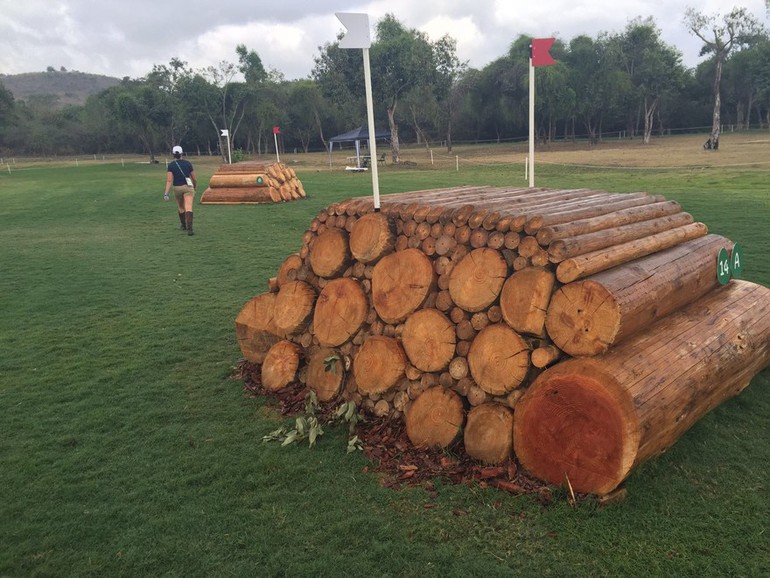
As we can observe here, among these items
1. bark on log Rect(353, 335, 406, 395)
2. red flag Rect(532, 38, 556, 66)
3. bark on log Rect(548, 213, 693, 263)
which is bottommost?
bark on log Rect(353, 335, 406, 395)

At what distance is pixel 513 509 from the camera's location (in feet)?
11.5

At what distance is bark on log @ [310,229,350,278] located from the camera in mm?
4953

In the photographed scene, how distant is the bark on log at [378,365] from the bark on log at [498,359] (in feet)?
2.17

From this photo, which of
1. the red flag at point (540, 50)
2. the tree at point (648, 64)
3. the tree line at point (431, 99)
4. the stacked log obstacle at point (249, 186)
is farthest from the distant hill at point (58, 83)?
the red flag at point (540, 50)

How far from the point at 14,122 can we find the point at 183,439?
7335 cm

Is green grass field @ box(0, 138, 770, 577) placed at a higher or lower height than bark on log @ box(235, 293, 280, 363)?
lower

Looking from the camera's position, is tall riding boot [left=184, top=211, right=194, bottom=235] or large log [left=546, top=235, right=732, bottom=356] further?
tall riding boot [left=184, top=211, right=194, bottom=235]

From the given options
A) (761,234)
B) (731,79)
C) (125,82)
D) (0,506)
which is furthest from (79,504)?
(125,82)

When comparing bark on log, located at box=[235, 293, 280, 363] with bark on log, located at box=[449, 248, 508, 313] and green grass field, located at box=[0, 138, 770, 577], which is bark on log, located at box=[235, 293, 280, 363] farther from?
bark on log, located at box=[449, 248, 508, 313]

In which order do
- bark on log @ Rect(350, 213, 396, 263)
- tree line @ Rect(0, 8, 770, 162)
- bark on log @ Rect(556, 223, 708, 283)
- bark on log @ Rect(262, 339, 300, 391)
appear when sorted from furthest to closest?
tree line @ Rect(0, 8, 770, 162) → bark on log @ Rect(262, 339, 300, 391) → bark on log @ Rect(350, 213, 396, 263) → bark on log @ Rect(556, 223, 708, 283)

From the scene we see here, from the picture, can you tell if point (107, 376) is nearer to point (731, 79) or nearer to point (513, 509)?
point (513, 509)

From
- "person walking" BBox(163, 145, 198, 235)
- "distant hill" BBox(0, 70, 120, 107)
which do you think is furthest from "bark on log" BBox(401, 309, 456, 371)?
"distant hill" BBox(0, 70, 120, 107)

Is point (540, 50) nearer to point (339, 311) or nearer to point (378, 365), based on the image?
point (339, 311)

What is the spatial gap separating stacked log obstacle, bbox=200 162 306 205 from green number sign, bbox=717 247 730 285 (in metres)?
16.4
